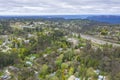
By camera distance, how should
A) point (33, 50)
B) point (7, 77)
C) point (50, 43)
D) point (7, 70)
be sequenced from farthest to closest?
point (50, 43) < point (33, 50) < point (7, 70) < point (7, 77)

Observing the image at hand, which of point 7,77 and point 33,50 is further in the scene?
point 33,50

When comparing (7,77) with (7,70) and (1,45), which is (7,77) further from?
(1,45)

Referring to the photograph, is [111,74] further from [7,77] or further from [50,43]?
[50,43]

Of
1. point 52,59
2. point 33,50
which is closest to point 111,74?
point 52,59

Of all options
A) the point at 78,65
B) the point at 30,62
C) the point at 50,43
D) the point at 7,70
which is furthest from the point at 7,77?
the point at 50,43

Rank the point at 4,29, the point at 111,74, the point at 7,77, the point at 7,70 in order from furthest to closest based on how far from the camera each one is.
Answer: the point at 4,29 < the point at 7,70 < the point at 7,77 < the point at 111,74

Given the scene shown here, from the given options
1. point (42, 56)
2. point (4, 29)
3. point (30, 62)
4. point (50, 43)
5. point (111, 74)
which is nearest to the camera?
point (111, 74)

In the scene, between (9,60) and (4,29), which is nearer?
(9,60)

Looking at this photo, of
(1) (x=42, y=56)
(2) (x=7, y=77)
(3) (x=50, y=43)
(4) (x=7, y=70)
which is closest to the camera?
(2) (x=7, y=77)
